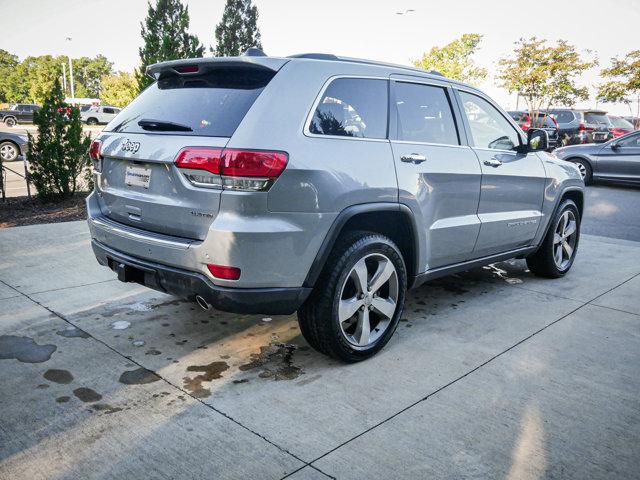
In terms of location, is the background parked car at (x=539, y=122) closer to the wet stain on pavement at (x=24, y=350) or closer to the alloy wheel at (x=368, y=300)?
the alloy wheel at (x=368, y=300)

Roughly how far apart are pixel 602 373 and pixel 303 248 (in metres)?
2.08

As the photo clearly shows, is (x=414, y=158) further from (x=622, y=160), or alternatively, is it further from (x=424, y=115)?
(x=622, y=160)

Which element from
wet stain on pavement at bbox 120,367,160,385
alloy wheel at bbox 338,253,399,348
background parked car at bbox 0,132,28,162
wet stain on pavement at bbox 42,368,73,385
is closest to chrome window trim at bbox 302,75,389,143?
alloy wheel at bbox 338,253,399,348

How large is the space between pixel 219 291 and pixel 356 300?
913 mm

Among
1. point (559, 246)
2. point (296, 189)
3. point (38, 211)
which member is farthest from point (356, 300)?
point (38, 211)

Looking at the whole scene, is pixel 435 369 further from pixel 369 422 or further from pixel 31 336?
pixel 31 336

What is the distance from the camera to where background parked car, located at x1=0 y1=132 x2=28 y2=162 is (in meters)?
15.2

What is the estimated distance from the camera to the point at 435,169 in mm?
3750

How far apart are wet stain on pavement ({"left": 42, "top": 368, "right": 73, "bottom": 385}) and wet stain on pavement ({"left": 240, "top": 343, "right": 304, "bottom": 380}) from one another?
99cm

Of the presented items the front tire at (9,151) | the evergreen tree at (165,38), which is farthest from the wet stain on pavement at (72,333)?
the front tire at (9,151)

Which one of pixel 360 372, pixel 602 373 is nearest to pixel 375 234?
pixel 360 372

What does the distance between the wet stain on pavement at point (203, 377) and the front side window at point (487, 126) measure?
2.63 m

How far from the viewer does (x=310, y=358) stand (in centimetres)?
349

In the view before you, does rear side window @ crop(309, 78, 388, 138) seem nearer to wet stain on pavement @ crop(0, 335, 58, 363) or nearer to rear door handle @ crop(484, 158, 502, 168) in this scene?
rear door handle @ crop(484, 158, 502, 168)
